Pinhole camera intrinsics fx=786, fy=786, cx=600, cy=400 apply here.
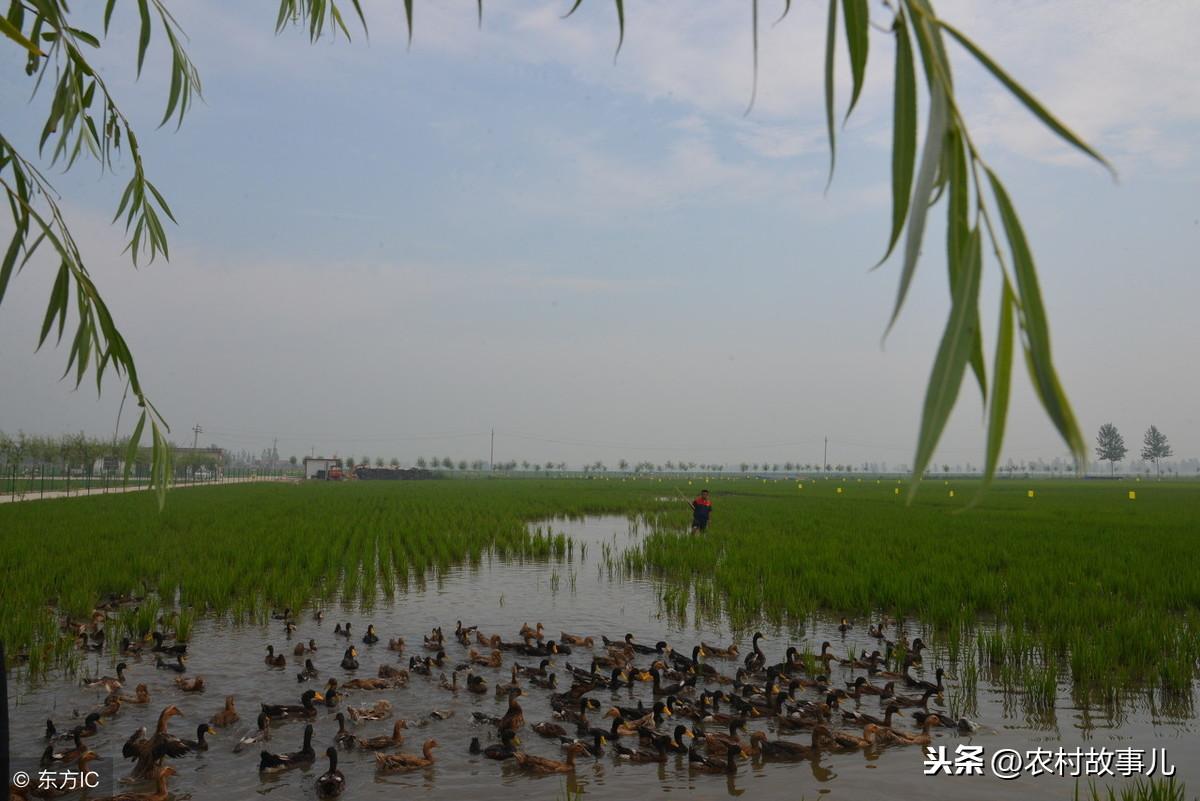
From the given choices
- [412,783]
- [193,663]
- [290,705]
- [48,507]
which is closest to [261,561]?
[193,663]

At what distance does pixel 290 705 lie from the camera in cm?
631

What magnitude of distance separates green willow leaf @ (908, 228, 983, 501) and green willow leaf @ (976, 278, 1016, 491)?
0.15 feet

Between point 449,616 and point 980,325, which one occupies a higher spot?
point 980,325

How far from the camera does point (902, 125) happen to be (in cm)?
142

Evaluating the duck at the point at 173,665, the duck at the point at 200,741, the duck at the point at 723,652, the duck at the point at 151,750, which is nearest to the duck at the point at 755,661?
the duck at the point at 723,652

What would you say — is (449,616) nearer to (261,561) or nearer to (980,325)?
(261,561)

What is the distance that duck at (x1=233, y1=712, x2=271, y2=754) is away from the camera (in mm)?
5641

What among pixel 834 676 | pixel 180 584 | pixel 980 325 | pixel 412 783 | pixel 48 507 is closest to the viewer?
pixel 980 325

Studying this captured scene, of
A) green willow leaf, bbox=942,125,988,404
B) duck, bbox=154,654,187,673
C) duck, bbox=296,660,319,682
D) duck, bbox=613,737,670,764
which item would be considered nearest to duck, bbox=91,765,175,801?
duck, bbox=296,660,319,682

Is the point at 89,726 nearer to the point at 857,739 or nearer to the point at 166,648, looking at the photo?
the point at 166,648

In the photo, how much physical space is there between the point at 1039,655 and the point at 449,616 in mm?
7006

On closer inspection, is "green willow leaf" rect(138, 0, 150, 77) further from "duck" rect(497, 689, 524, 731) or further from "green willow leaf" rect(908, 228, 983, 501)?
"duck" rect(497, 689, 524, 731)

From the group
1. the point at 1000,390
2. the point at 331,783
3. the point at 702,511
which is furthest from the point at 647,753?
the point at 702,511

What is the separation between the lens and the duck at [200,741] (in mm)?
5484
